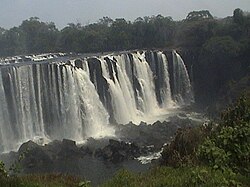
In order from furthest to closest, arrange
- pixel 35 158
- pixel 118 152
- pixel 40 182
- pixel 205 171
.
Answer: pixel 118 152 < pixel 35 158 < pixel 40 182 < pixel 205 171

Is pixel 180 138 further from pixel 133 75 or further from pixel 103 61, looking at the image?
pixel 133 75

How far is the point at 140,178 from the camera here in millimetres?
6152

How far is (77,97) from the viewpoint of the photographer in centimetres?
1873

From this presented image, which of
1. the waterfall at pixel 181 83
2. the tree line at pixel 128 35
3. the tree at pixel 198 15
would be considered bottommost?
the waterfall at pixel 181 83

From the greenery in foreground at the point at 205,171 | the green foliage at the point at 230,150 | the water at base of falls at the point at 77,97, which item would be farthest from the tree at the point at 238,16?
the green foliage at the point at 230,150

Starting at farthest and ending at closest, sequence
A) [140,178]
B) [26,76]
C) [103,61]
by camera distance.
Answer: [103,61], [26,76], [140,178]

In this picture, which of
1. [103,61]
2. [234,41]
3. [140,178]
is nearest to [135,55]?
[103,61]

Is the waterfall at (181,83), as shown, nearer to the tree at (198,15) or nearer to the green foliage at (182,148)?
the tree at (198,15)

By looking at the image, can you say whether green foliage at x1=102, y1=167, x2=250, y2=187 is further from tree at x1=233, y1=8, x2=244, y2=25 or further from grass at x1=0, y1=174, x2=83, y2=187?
tree at x1=233, y1=8, x2=244, y2=25

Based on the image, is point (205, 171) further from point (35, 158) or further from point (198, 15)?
point (198, 15)

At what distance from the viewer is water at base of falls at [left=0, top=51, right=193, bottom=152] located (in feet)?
55.3

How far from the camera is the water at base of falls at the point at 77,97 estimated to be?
16859 mm

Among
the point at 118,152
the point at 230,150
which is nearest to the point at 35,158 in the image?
the point at 118,152

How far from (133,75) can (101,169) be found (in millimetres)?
9838
